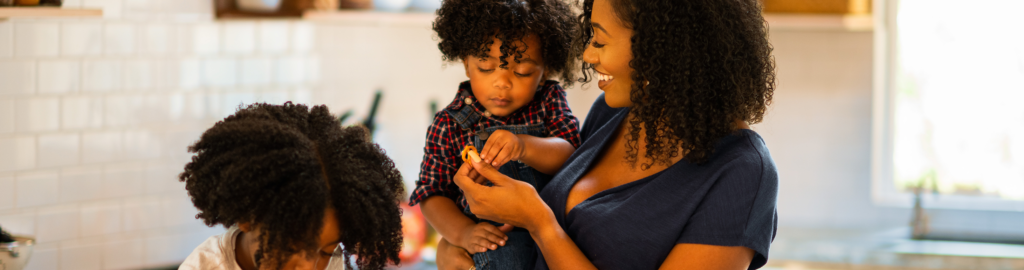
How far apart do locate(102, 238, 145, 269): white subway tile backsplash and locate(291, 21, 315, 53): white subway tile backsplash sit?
0.91 m

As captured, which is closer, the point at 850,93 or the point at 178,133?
the point at 178,133

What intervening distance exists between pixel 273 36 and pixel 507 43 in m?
1.73

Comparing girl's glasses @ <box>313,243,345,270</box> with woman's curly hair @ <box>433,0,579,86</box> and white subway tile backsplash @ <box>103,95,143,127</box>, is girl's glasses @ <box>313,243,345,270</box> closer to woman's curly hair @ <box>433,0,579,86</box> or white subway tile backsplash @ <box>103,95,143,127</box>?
woman's curly hair @ <box>433,0,579,86</box>

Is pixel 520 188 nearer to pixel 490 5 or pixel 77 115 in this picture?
pixel 490 5

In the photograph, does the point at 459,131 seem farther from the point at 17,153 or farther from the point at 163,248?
the point at 163,248

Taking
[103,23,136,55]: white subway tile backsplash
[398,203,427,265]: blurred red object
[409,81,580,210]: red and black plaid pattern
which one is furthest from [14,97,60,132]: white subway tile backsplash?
[409,81,580,210]: red and black plaid pattern

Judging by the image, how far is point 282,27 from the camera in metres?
2.82

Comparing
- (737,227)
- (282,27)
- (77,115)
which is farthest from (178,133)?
(737,227)

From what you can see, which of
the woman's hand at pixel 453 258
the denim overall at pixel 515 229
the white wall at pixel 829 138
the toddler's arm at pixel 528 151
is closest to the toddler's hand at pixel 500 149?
the toddler's arm at pixel 528 151

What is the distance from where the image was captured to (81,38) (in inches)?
84.7

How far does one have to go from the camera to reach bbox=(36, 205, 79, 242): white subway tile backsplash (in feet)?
6.89

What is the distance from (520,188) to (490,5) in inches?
13.7

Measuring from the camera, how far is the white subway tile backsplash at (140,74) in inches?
90.0

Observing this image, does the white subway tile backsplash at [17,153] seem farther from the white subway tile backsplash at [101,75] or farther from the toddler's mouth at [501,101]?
the toddler's mouth at [501,101]
